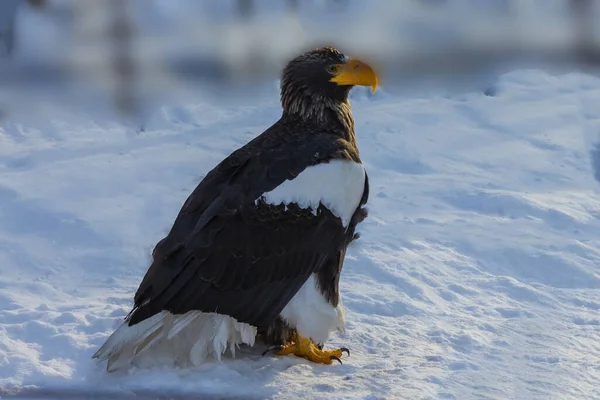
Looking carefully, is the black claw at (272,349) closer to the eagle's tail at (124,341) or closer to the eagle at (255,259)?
the eagle at (255,259)

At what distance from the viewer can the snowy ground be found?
12.5 feet

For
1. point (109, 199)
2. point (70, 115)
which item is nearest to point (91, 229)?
point (109, 199)

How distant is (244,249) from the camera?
3.72 metres

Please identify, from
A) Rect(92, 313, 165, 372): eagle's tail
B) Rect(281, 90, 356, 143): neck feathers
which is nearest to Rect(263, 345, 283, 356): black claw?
Rect(92, 313, 165, 372): eagle's tail

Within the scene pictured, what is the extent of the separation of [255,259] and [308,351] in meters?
0.52

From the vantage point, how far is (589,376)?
3.92 meters

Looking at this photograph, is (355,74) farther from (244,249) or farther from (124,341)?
(124,341)

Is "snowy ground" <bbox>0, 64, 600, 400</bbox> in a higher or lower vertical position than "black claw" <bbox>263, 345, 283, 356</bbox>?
higher

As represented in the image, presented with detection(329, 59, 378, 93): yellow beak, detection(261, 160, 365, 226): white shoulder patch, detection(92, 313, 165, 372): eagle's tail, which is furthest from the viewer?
detection(329, 59, 378, 93): yellow beak

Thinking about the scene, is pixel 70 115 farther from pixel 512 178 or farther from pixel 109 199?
pixel 512 178

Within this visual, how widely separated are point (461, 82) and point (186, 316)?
17.1 feet

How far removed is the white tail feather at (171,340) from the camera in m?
3.62

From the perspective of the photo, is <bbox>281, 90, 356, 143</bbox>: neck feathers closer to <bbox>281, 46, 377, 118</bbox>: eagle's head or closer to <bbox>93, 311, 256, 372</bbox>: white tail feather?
<bbox>281, 46, 377, 118</bbox>: eagle's head

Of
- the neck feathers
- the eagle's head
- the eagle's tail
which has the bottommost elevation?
the eagle's tail
